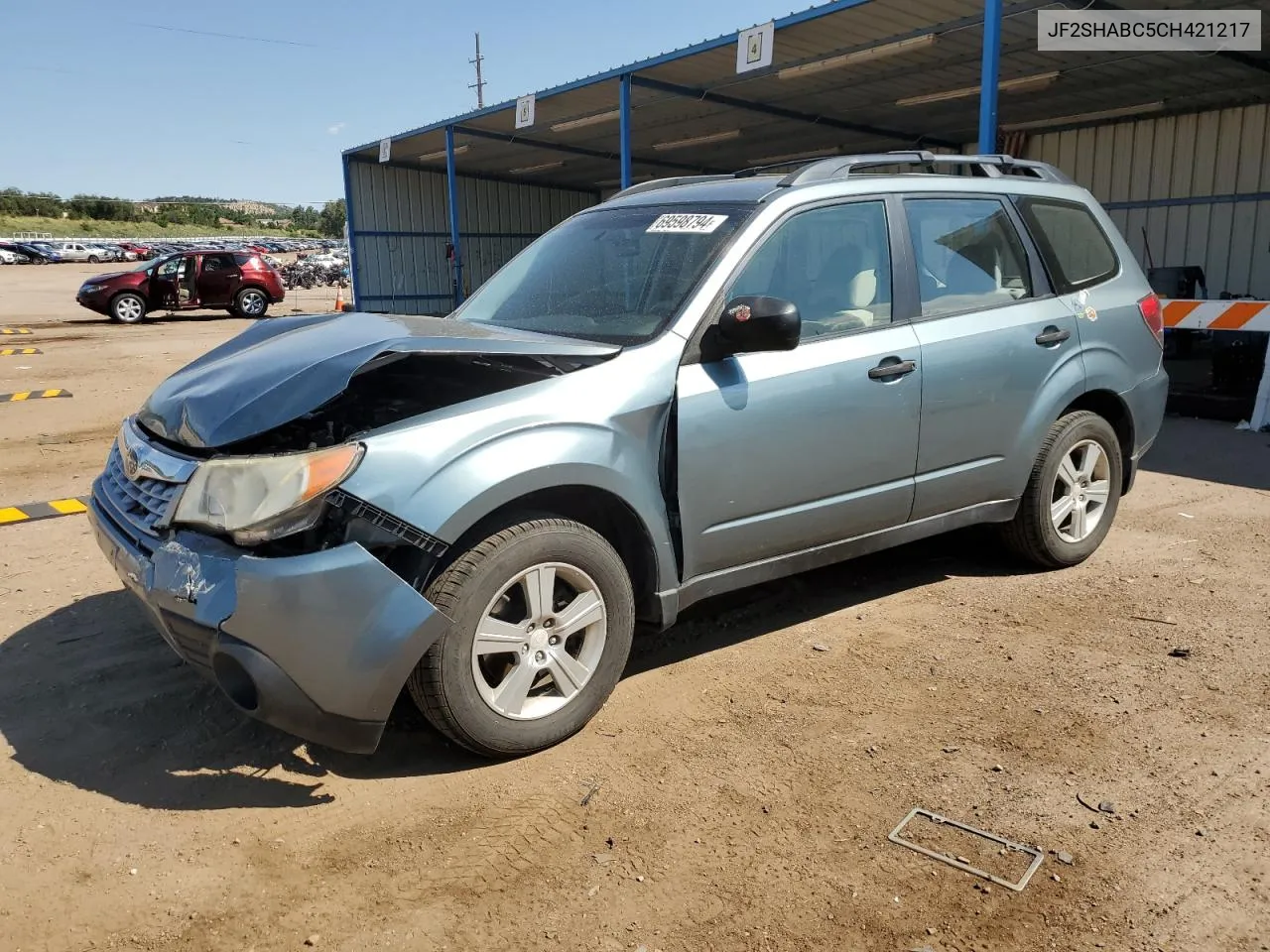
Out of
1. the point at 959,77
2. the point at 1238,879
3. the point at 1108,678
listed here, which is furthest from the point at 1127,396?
the point at 959,77

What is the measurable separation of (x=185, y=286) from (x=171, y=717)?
Result: 24121 mm

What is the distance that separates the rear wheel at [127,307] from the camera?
2395cm

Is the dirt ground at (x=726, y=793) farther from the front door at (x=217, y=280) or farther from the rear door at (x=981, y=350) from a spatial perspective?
the front door at (x=217, y=280)

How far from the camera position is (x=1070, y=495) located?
15.8ft

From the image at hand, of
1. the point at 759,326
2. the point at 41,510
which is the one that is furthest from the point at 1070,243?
the point at 41,510

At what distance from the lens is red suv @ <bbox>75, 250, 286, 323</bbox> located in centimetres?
2384

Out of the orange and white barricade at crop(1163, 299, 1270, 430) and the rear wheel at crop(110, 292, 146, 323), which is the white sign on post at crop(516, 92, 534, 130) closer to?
the orange and white barricade at crop(1163, 299, 1270, 430)

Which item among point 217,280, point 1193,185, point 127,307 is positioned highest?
point 1193,185

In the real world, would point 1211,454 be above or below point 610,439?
below

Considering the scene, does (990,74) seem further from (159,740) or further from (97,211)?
(97,211)

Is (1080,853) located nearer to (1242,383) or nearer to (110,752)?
(110,752)

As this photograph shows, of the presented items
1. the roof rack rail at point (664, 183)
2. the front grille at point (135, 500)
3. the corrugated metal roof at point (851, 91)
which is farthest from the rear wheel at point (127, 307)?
the front grille at point (135, 500)

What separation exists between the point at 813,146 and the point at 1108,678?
64.6 feet

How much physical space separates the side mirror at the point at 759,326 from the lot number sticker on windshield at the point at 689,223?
0.50 m
